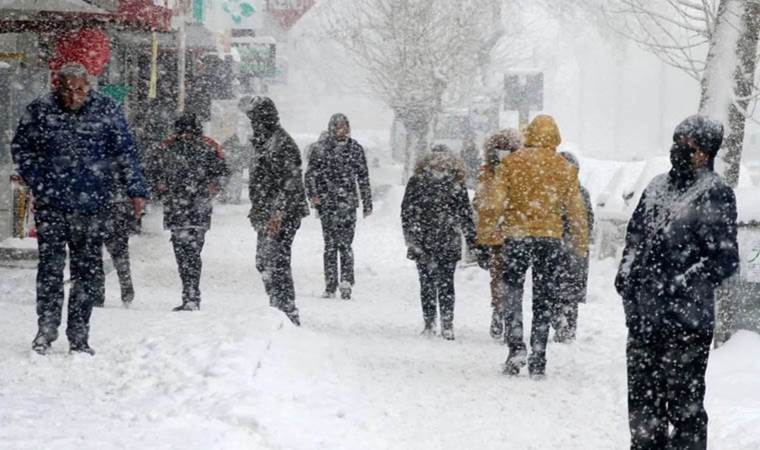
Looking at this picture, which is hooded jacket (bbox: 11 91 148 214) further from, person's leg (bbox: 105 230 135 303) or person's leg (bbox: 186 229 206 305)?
person's leg (bbox: 105 230 135 303)

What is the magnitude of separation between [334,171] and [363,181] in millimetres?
442

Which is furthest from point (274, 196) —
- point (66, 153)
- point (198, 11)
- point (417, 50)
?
point (417, 50)

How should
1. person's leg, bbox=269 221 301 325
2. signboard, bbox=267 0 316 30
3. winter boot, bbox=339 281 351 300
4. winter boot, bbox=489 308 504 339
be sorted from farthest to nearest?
signboard, bbox=267 0 316 30 → winter boot, bbox=339 281 351 300 → winter boot, bbox=489 308 504 339 → person's leg, bbox=269 221 301 325

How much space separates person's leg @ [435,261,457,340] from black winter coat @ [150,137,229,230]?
2.12 meters

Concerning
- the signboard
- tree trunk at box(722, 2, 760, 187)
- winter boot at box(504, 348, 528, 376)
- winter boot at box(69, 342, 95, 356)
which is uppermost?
the signboard

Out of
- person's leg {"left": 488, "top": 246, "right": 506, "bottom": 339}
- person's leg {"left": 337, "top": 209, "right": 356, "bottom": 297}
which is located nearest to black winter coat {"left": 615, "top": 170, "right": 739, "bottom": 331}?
person's leg {"left": 488, "top": 246, "right": 506, "bottom": 339}

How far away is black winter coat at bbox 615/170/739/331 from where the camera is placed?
17.2 ft

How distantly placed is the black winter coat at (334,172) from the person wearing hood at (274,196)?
2178 mm

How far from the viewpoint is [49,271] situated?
7.56 m

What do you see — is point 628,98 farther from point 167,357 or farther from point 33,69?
point 167,357

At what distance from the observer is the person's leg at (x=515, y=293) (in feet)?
27.1

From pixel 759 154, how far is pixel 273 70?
3843 cm

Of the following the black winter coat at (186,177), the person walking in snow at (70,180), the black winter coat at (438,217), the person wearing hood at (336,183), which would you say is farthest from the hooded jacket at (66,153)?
the person wearing hood at (336,183)

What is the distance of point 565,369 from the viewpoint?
29.3 feet
